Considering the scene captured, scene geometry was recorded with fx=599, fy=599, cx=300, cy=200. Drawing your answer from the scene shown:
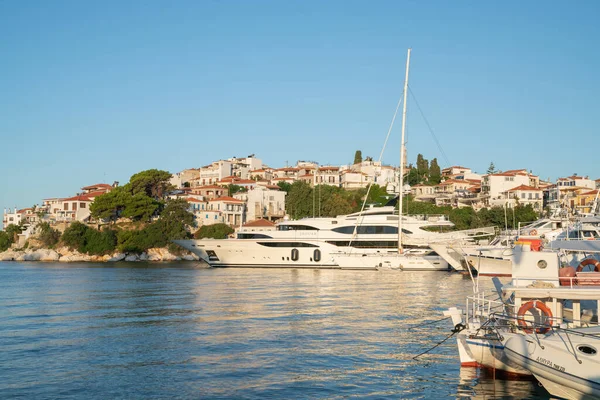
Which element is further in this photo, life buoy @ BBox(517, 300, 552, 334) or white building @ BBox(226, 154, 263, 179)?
white building @ BBox(226, 154, 263, 179)

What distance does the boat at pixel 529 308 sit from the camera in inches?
476

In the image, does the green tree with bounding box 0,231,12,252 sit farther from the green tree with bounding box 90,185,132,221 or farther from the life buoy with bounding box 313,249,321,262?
the life buoy with bounding box 313,249,321,262

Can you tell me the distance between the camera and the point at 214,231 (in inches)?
2788

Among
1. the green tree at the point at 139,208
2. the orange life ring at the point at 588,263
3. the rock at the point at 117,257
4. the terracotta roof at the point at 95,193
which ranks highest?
the terracotta roof at the point at 95,193

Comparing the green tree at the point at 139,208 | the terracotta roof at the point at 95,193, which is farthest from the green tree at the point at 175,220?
the terracotta roof at the point at 95,193

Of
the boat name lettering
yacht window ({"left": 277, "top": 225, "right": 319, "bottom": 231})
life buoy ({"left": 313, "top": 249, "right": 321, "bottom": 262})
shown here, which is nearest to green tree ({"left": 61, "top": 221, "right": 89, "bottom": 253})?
yacht window ({"left": 277, "top": 225, "right": 319, "bottom": 231})

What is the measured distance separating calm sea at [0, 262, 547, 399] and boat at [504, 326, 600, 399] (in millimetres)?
965

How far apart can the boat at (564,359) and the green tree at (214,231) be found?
59.8 m

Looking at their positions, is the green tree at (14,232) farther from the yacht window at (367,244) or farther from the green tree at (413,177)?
the green tree at (413,177)

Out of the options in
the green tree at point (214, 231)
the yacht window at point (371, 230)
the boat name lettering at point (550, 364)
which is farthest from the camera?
the green tree at point (214, 231)

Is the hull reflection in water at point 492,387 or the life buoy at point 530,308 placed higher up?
the life buoy at point 530,308

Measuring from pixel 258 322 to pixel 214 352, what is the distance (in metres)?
4.45

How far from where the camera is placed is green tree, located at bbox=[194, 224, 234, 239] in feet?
230

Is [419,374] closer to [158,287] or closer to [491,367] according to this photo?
[491,367]
